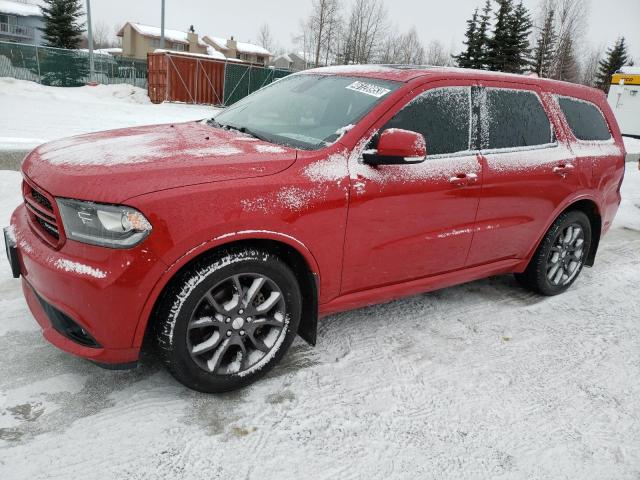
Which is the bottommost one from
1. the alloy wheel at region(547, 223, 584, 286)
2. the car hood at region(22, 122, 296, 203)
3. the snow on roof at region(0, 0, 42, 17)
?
the alloy wheel at region(547, 223, 584, 286)

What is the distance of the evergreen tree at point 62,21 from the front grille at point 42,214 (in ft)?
146

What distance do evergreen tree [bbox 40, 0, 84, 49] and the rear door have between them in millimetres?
44876

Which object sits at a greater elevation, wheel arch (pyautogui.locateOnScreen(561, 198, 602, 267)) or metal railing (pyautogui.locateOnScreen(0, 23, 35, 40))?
metal railing (pyautogui.locateOnScreen(0, 23, 35, 40))

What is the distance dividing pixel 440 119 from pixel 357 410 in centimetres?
183

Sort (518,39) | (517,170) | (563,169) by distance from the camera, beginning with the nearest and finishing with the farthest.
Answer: (517,170)
(563,169)
(518,39)

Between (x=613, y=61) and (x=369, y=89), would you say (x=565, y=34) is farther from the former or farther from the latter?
(x=369, y=89)

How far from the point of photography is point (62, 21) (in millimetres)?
40188

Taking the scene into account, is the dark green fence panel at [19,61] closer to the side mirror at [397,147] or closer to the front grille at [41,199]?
the front grille at [41,199]

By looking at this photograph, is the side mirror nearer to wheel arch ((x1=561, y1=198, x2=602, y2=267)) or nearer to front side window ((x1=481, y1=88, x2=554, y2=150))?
front side window ((x1=481, y1=88, x2=554, y2=150))

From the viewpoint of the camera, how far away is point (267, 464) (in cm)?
225

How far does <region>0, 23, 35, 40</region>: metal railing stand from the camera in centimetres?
6103

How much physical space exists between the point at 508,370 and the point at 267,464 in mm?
1667

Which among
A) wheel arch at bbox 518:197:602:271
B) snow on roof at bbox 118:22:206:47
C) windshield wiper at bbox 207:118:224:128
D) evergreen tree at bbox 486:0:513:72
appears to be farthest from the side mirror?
snow on roof at bbox 118:22:206:47

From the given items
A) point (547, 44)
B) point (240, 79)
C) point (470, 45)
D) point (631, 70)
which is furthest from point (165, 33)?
point (631, 70)
